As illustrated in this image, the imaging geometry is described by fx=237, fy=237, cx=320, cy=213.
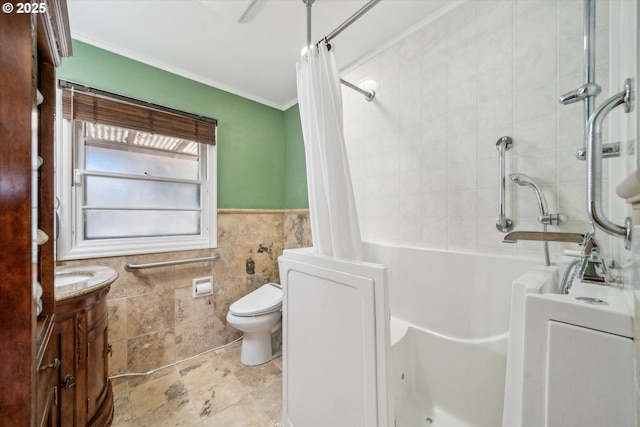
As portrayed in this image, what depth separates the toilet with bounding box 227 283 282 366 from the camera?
1.77 m

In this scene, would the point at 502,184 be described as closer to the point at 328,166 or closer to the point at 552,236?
the point at 552,236

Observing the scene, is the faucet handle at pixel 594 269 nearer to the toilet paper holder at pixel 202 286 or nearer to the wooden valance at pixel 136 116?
the toilet paper holder at pixel 202 286

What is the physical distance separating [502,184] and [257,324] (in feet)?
5.88

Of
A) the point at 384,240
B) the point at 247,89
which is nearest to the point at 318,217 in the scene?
the point at 384,240

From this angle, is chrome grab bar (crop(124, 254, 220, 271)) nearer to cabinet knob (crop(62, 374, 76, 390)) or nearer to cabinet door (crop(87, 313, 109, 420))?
cabinet door (crop(87, 313, 109, 420))

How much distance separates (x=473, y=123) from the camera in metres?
1.33

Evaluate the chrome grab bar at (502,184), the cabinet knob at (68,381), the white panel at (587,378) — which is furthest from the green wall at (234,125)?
the white panel at (587,378)

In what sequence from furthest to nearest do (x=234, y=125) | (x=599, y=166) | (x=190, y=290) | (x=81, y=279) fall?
(x=234, y=125) < (x=190, y=290) < (x=81, y=279) < (x=599, y=166)

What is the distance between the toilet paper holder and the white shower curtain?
1323 mm

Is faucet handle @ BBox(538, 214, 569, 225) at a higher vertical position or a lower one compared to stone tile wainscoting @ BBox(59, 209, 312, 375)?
higher

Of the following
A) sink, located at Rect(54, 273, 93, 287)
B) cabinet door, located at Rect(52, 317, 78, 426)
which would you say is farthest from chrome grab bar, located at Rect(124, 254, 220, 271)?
cabinet door, located at Rect(52, 317, 78, 426)

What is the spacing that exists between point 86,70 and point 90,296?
150 centimetres

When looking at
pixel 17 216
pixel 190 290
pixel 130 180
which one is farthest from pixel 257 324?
pixel 17 216

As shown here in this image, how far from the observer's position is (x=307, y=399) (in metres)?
1.08
